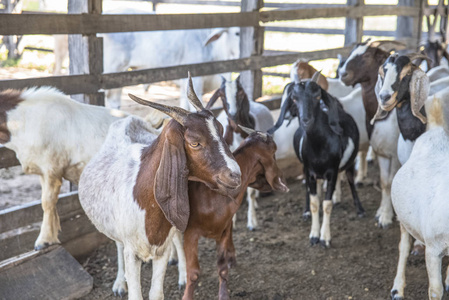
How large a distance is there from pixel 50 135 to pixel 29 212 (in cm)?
84

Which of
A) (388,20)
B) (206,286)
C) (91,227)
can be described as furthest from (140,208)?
(388,20)

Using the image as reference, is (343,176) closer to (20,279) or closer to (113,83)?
(113,83)

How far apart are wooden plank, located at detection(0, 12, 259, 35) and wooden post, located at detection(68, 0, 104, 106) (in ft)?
0.27

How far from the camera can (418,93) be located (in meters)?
4.69

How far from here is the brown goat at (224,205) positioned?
3.91 metres

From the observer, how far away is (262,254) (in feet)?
17.8

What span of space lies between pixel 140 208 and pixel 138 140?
2.62ft

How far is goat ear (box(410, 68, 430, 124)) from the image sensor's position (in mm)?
4660

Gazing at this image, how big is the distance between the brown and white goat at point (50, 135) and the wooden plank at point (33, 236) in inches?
9.0

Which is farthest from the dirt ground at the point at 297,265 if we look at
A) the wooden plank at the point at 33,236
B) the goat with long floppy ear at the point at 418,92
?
the goat with long floppy ear at the point at 418,92

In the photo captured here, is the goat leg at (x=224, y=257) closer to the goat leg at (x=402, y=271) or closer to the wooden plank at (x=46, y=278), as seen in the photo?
the wooden plank at (x=46, y=278)

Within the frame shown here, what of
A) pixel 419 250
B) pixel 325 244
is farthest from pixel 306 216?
pixel 419 250

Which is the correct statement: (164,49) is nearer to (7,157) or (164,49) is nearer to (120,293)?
(7,157)

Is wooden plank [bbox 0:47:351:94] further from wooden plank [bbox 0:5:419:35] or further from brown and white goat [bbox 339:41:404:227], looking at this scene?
brown and white goat [bbox 339:41:404:227]
